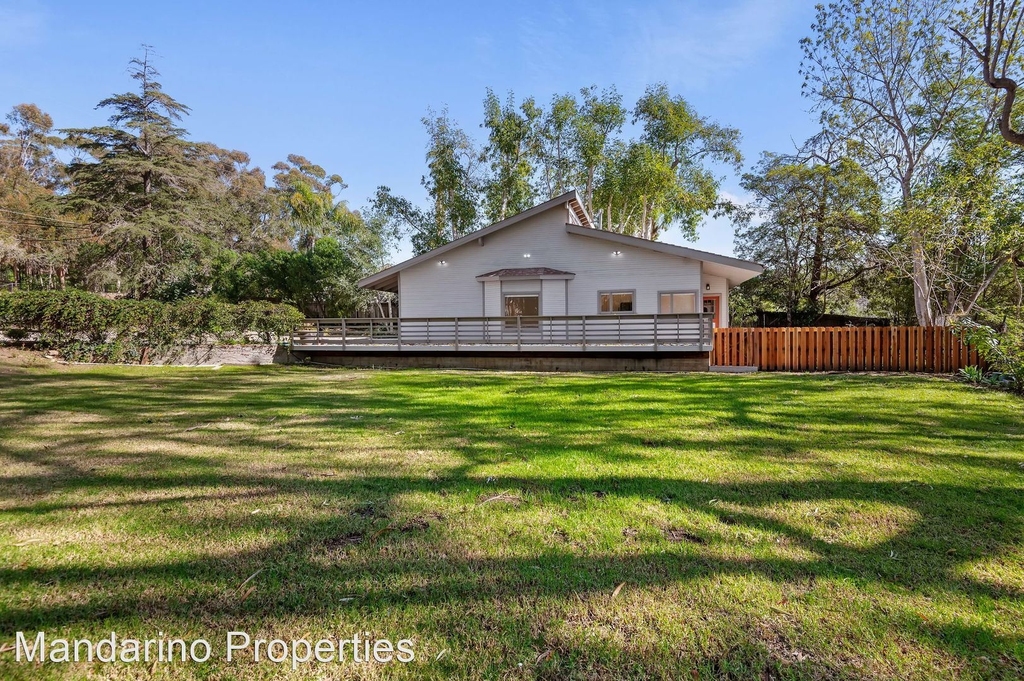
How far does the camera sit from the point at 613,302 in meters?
15.8

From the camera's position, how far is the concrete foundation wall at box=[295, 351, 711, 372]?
13.4m

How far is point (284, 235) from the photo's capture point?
39688mm

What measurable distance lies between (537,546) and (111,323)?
16244 mm

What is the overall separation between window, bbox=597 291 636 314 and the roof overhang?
175 cm

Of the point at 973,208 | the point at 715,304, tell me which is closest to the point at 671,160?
the point at 715,304

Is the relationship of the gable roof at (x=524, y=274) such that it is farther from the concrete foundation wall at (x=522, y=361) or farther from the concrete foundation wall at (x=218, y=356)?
the concrete foundation wall at (x=218, y=356)

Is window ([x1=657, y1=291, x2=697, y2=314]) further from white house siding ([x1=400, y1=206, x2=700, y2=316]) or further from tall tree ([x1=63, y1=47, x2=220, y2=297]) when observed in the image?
tall tree ([x1=63, y1=47, x2=220, y2=297])

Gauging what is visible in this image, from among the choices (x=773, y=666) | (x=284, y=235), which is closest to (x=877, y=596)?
(x=773, y=666)

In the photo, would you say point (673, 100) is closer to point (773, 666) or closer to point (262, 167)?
point (773, 666)

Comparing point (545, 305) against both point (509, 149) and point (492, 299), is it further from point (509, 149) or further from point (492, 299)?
point (509, 149)

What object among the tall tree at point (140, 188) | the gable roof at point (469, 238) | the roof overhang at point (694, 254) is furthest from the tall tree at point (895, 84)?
the tall tree at point (140, 188)

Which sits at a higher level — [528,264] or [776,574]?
[528,264]

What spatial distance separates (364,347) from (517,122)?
20765 mm

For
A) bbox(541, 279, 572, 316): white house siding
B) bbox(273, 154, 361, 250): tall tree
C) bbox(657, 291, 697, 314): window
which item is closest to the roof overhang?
bbox(657, 291, 697, 314): window
